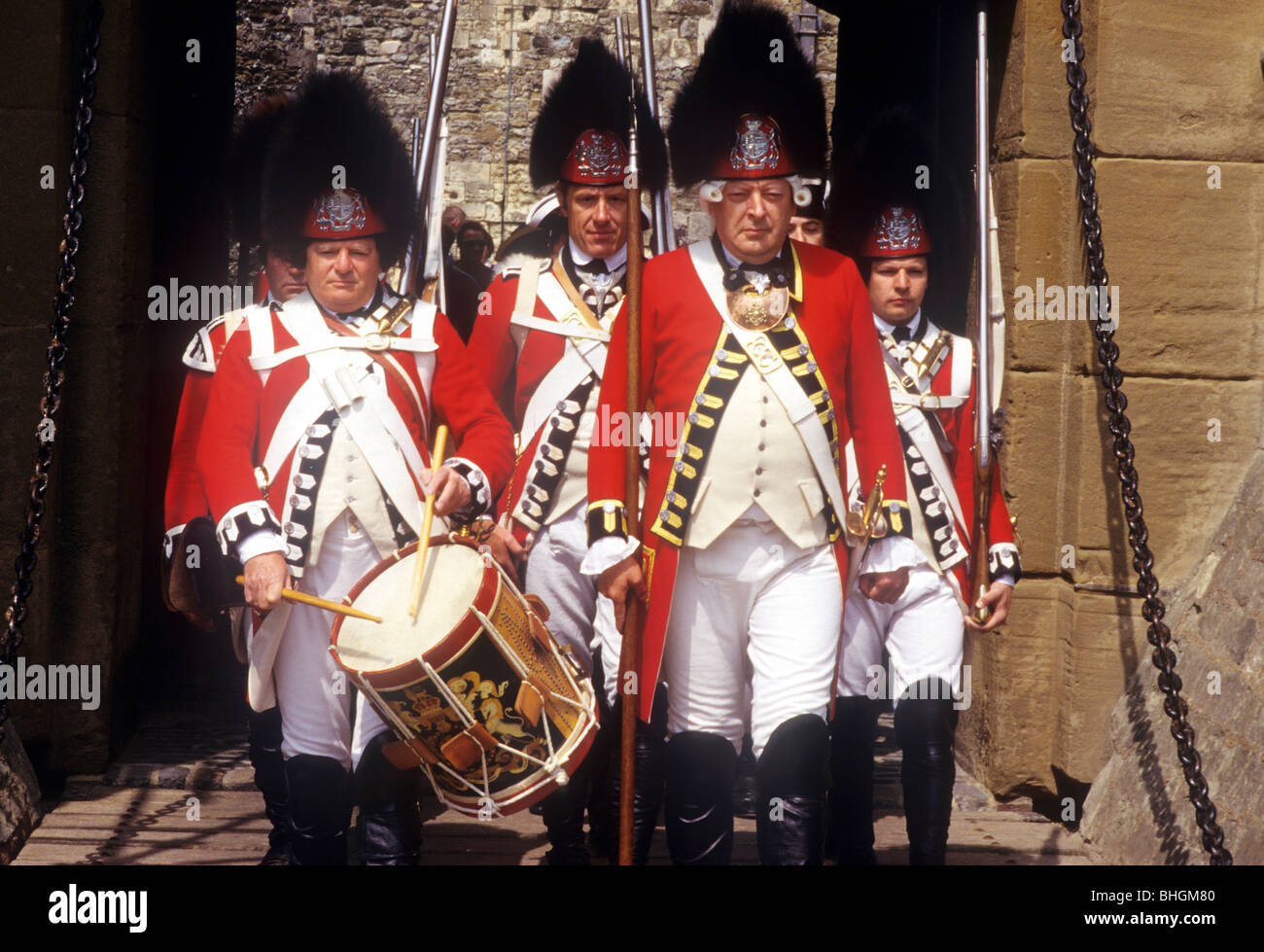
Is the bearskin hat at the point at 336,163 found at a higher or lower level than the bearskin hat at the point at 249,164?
lower

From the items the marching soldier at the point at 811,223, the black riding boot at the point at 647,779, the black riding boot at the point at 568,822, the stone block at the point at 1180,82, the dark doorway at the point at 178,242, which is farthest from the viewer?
the dark doorway at the point at 178,242

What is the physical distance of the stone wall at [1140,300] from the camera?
574cm

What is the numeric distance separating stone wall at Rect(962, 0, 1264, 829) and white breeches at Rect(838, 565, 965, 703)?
3.29ft

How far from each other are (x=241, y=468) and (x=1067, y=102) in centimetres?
308

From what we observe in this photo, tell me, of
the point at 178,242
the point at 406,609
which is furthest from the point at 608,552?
the point at 178,242

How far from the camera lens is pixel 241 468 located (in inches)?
175

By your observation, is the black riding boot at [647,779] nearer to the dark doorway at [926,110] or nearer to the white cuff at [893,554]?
the white cuff at [893,554]

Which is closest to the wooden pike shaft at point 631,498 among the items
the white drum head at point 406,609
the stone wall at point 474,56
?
the white drum head at point 406,609

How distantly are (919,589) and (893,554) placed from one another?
2.12ft

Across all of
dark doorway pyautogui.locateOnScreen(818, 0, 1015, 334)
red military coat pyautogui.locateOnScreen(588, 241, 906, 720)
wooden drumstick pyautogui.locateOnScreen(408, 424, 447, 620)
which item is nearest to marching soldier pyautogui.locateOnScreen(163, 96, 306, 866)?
wooden drumstick pyautogui.locateOnScreen(408, 424, 447, 620)

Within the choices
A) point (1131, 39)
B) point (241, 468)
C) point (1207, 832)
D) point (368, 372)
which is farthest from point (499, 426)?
point (1131, 39)

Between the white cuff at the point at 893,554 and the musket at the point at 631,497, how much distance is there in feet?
2.17

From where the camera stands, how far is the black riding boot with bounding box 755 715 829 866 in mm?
4293

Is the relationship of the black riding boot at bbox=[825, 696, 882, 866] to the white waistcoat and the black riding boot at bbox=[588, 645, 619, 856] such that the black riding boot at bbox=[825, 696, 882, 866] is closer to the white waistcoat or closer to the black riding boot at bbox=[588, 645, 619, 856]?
the black riding boot at bbox=[588, 645, 619, 856]
